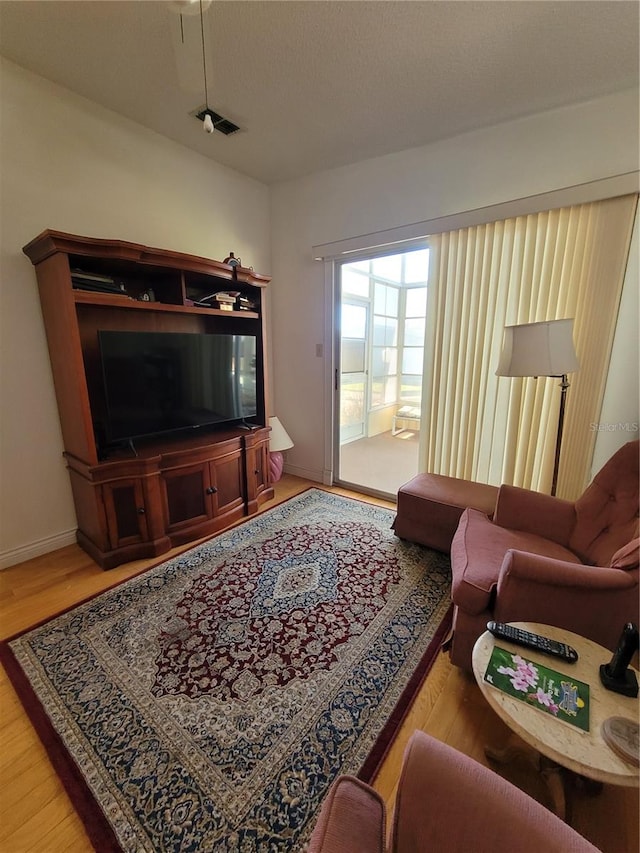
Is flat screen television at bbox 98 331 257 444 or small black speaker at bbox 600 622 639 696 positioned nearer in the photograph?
small black speaker at bbox 600 622 639 696

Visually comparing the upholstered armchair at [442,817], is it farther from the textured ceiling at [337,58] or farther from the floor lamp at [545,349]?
the textured ceiling at [337,58]

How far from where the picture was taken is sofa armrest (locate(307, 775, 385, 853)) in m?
0.68

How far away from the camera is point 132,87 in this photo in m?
2.14

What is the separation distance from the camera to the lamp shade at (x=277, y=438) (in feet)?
11.6

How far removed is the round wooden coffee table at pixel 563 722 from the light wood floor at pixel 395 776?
0.33 feet

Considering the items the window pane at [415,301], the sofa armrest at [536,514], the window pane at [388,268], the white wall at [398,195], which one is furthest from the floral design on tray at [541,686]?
the window pane at [415,301]

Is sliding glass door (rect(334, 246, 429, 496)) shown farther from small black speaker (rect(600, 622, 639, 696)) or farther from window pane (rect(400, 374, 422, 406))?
small black speaker (rect(600, 622, 639, 696))

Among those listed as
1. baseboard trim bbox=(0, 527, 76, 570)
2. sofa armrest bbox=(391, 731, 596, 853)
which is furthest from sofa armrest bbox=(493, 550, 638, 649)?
baseboard trim bbox=(0, 527, 76, 570)

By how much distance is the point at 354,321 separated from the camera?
4848mm

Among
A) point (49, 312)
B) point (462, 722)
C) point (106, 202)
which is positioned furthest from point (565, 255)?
point (49, 312)

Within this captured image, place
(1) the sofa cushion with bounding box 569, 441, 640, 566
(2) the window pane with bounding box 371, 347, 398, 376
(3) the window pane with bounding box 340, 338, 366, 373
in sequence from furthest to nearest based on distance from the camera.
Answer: (2) the window pane with bounding box 371, 347, 398, 376
(3) the window pane with bounding box 340, 338, 366, 373
(1) the sofa cushion with bounding box 569, 441, 640, 566

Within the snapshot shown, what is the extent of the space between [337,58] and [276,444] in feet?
9.01

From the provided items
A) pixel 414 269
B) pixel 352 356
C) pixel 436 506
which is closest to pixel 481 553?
pixel 436 506

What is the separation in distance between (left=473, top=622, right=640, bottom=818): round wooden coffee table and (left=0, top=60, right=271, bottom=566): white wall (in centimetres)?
267
